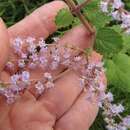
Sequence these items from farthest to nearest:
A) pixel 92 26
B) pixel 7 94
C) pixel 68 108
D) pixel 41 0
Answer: pixel 41 0 → pixel 68 108 → pixel 92 26 → pixel 7 94

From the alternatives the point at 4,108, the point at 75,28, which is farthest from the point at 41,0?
the point at 4,108

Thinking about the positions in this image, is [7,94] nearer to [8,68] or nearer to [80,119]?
[8,68]

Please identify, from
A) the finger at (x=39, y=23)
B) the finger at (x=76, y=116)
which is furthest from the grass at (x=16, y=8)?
the finger at (x=76, y=116)

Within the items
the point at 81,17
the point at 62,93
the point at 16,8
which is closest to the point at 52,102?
the point at 62,93

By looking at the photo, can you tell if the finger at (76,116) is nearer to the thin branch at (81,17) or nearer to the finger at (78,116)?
the finger at (78,116)

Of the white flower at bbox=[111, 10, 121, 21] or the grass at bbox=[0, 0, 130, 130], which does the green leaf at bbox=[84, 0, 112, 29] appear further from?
the grass at bbox=[0, 0, 130, 130]
